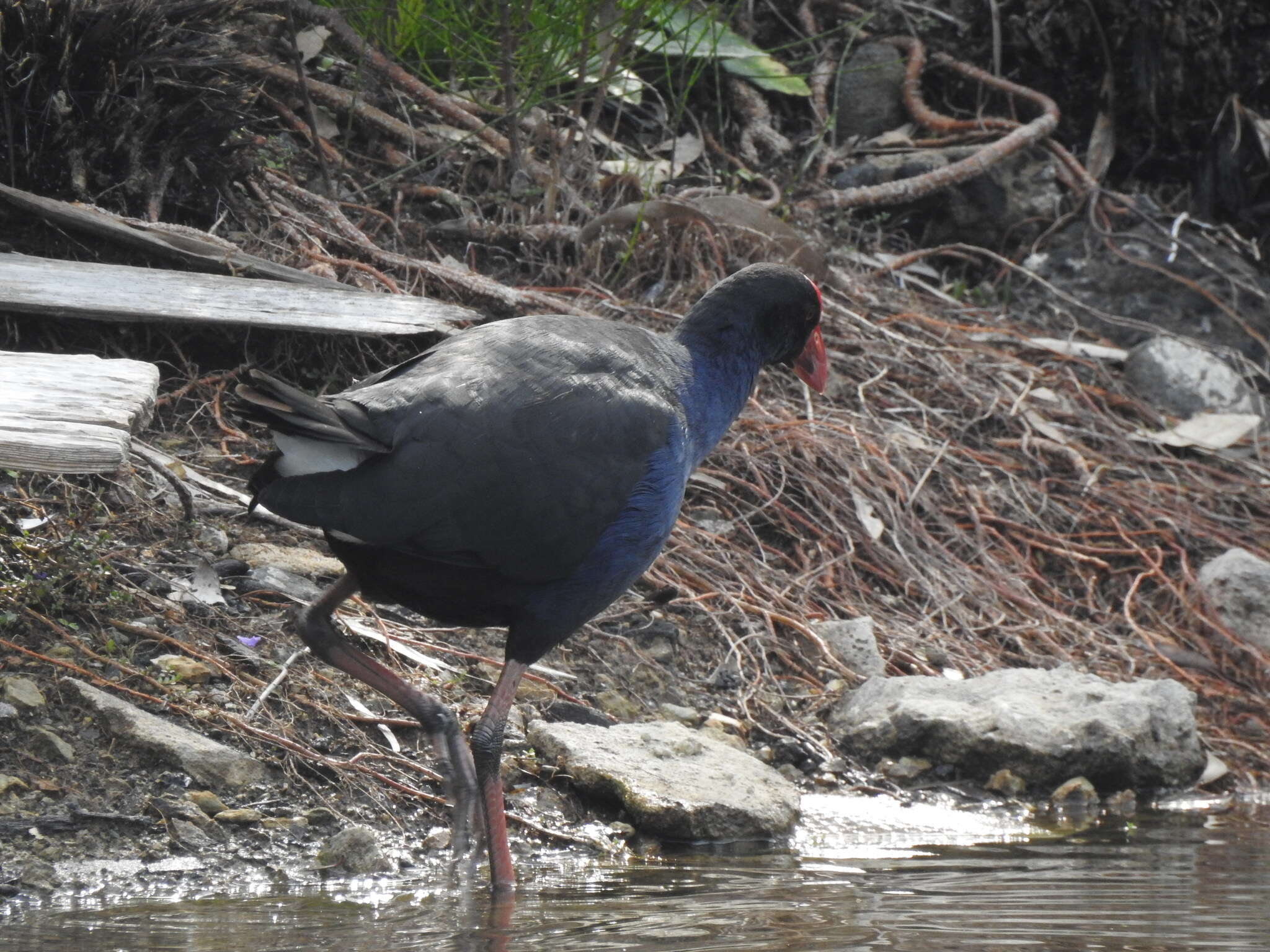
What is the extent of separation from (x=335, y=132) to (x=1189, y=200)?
4.15m

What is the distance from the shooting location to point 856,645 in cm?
404

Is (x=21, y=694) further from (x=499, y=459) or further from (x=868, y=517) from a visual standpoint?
(x=868, y=517)

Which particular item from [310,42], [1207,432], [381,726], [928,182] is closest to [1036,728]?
[381,726]

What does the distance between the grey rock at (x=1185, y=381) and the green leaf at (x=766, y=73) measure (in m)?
2.08

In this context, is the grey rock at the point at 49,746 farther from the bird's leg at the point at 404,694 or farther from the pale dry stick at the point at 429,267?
the pale dry stick at the point at 429,267

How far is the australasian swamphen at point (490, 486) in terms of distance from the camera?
2.54m

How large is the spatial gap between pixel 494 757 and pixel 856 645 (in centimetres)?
156

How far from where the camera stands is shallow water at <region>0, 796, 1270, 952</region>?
216cm

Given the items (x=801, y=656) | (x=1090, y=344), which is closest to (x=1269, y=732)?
(x=801, y=656)

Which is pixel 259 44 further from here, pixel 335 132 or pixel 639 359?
pixel 639 359

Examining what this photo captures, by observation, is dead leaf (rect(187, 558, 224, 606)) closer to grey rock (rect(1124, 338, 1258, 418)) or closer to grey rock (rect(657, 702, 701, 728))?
grey rock (rect(657, 702, 701, 728))

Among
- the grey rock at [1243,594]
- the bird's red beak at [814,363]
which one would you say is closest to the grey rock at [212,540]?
the bird's red beak at [814,363]

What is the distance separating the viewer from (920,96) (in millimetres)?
7340

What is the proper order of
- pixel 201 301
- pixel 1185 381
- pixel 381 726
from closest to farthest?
pixel 381 726 < pixel 201 301 < pixel 1185 381
